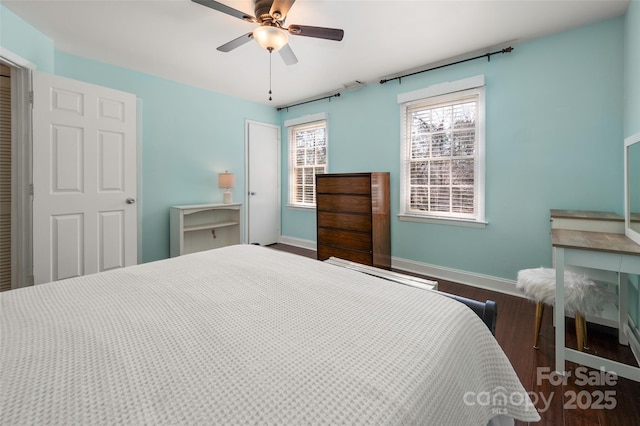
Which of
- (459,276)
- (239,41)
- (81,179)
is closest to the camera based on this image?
(239,41)

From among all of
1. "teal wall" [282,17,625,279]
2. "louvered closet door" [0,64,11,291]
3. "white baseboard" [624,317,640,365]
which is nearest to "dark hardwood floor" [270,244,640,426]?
"white baseboard" [624,317,640,365]

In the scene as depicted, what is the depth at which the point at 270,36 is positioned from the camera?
214 cm

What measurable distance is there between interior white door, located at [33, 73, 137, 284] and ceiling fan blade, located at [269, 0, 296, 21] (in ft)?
6.58

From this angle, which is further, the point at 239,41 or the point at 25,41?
the point at 25,41

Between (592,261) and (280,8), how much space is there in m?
2.56

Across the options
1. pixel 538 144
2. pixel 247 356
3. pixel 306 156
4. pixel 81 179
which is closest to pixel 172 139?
pixel 81 179

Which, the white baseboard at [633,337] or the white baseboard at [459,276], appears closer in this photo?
the white baseboard at [633,337]

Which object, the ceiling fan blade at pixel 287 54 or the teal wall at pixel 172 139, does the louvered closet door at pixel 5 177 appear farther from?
the ceiling fan blade at pixel 287 54

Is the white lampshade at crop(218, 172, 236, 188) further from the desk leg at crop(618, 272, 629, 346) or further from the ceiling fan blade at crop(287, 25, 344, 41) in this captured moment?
the desk leg at crop(618, 272, 629, 346)

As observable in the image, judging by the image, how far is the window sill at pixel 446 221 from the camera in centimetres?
312

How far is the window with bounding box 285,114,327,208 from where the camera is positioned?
4.66 meters

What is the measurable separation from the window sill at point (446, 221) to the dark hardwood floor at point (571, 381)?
3.34 ft

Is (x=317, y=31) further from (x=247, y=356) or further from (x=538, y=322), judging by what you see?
(x=538, y=322)

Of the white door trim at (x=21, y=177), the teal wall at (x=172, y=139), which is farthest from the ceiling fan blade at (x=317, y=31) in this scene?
the teal wall at (x=172, y=139)
